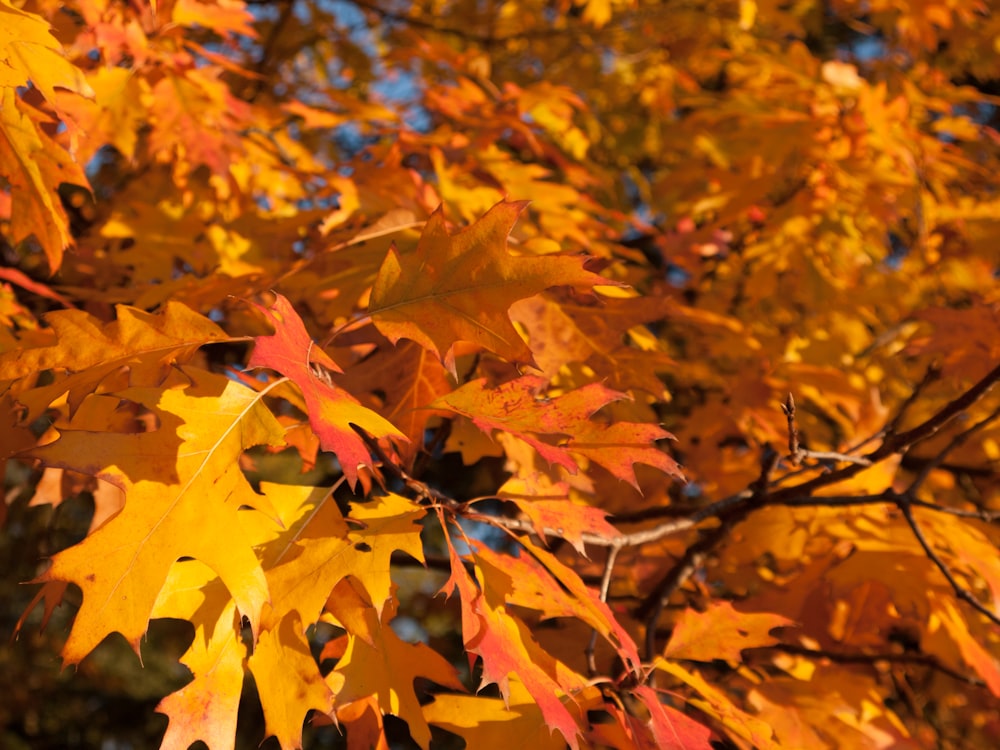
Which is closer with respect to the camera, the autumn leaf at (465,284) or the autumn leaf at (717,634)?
the autumn leaf at (465,284)

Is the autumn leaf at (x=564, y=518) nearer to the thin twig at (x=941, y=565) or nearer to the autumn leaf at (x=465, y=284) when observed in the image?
the autumn leaf at (x=465, y=284)

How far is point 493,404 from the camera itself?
1.08 meters

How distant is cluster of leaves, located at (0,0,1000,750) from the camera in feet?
3.20

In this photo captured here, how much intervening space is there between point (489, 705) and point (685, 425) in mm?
1762

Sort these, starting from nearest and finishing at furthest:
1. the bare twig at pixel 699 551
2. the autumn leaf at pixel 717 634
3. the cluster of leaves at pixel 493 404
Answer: the cluster of leaves at pixel 493 404 → the autumn leaf at pixel 717 634 → the bare twig at pixel 699 551

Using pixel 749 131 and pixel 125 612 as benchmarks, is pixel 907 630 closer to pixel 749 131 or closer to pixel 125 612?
pixel 749 131

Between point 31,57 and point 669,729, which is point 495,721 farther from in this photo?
point 31,57

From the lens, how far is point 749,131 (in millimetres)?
2566

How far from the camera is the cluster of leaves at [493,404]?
975 mm

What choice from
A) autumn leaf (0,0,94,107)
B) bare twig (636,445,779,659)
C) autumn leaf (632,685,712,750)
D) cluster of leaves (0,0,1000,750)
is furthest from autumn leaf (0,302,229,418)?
bare twig (636,445,779,659)

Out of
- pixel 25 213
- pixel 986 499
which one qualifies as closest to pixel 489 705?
pixel 25 213

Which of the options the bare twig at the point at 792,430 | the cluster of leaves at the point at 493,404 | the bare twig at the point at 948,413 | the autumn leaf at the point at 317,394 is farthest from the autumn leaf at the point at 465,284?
the bare twig at the point at 948,413

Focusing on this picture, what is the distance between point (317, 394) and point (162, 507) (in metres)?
0.22

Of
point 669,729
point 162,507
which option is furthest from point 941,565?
point 162,507
